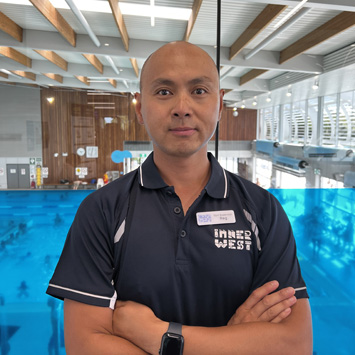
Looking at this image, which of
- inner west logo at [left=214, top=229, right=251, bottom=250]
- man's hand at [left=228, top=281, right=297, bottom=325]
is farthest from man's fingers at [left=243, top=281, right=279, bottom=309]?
inner west logo at [left=214, top=229, right=251, bottom=250]

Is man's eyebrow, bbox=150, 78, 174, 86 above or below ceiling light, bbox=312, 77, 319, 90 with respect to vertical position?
below

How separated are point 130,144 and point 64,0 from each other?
3.91ft

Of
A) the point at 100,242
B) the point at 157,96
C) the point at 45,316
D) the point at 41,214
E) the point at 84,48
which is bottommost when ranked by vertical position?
the point at 45,316

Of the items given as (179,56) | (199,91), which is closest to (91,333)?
(199,91)

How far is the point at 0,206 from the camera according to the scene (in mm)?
2777

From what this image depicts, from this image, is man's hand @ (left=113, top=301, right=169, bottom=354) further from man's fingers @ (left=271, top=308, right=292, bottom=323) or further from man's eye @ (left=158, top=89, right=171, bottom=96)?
man's eye @ (left=158, top=89, right=171, bottom=96)

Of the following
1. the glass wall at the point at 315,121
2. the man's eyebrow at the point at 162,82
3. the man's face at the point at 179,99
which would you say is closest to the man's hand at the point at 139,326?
the man's face at the point at 179,99

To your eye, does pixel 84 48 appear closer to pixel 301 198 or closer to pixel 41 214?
pixel 41 214

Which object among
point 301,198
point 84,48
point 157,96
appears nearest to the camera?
point 157,96

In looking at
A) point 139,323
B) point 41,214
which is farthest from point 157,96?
point 41,214

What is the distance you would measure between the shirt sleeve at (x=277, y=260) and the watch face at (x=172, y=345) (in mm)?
351

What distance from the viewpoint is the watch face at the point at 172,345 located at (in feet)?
3.42

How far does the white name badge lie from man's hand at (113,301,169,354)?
37 cm

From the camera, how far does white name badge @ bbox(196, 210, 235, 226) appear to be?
121 centimetres
